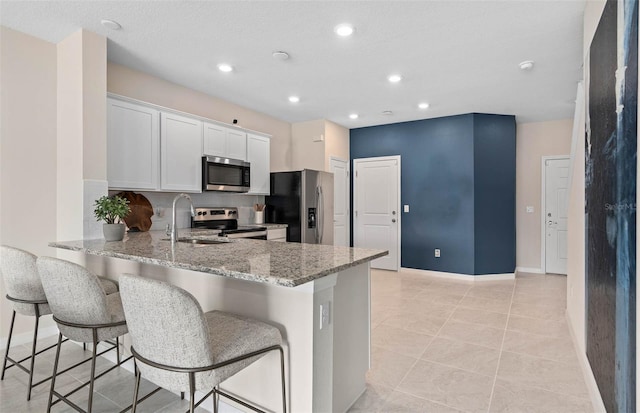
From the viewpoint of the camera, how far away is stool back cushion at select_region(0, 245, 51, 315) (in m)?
1.98

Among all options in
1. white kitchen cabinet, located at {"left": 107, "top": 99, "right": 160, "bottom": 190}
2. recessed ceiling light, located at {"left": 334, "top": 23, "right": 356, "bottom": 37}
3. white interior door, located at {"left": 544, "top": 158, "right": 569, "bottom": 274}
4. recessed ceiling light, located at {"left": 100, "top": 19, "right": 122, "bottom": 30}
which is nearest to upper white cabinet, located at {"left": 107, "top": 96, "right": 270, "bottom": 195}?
white kitchen cabinet, located at {"left": 107, "top": 99, "right": 160, "bottom": 190}

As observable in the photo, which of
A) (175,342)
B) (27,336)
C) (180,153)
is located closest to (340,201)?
(180,153)

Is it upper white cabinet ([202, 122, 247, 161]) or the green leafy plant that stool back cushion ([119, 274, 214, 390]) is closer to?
the green leafy plant

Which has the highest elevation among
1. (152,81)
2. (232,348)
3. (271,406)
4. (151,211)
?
(152,81)

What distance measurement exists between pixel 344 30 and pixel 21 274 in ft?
9.09

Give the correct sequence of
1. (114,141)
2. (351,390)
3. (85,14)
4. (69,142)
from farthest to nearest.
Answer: (114,141), (69,142), (85,14), (351,390)

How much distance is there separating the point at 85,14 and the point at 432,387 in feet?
12.0

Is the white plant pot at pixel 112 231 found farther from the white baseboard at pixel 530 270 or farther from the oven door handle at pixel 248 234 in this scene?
the white baseboard at pixel 530 270

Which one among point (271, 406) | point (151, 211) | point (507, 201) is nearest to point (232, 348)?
point (271, 406)

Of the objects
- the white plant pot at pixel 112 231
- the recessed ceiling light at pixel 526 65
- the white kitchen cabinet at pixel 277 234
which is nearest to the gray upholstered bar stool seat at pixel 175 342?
the white plant pot at pixel 112 231

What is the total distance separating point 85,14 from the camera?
8.48 ft

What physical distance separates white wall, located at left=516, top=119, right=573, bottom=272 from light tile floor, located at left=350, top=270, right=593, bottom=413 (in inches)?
59.3

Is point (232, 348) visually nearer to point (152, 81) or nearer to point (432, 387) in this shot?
point (432, 387)

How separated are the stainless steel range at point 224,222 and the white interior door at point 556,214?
470cm
